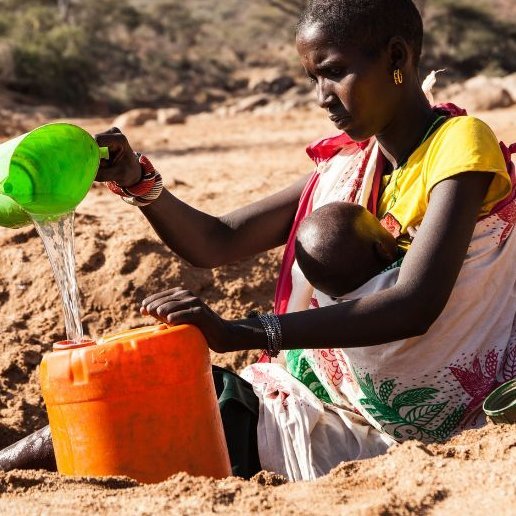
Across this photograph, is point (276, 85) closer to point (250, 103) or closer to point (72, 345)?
point (250, 103)

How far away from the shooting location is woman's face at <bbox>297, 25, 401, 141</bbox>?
2.68 metres

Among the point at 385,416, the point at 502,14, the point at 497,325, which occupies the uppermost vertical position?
the point at 502,14

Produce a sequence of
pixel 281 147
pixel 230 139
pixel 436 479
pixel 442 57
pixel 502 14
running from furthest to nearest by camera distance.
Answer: pixel 502 14 → pixel 442 57 → pixel 230 139 → pixel 281 147 → pixel 436 479

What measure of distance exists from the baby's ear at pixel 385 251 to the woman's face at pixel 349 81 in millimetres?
311

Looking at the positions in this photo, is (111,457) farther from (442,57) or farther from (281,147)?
(442,57)

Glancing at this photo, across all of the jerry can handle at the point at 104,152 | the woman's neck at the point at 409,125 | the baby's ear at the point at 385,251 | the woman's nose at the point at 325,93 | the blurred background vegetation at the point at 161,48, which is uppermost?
the blurred background vegetation at the point at 161,48

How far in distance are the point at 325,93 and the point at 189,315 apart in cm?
73

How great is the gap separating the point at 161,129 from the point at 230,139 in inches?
63.5

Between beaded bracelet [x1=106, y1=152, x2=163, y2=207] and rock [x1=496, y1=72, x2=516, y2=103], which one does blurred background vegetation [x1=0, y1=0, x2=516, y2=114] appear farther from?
beaded bracelet [x1=106, y1=152, x2=163, y2=207]

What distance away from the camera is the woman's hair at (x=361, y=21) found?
267cm

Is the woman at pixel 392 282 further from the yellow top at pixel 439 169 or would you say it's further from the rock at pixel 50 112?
the rock at pixel 50 112

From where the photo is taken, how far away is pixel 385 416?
2846mm

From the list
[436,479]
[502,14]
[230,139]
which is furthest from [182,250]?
[502,14]

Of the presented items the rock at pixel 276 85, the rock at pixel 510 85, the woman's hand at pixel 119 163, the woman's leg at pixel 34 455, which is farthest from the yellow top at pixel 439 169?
the rock at pixel 276 85
